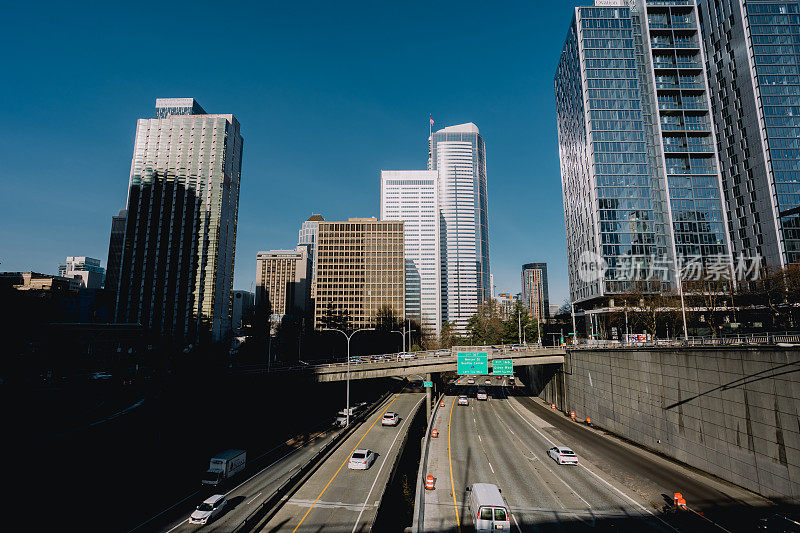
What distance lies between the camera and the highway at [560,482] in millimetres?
22891

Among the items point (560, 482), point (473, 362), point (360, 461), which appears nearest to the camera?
point (560, 482)

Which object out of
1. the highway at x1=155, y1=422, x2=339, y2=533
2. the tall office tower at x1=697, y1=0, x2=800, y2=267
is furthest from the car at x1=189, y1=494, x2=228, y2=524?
the tall office tower at x1=697, y1=0, x2=800, y2=267

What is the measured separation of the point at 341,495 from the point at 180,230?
142009 millimetres

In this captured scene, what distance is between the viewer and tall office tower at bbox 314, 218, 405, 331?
165 metres

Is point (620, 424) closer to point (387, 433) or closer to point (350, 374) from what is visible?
point (387, 433)

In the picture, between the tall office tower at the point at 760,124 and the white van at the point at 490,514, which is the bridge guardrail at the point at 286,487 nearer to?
the white van at the point at 490,514

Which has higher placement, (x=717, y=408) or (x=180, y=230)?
(x=180, y=230)

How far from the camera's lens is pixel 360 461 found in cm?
3322

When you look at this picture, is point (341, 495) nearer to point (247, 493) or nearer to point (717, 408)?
point (247, 493)

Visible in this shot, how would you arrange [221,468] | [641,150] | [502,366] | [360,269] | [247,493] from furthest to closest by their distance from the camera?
1. [360,269]
2. [641,150]
3. [502,366]
4. [221,468]
5. [247,493]

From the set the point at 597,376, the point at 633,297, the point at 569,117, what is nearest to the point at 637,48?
the point at 569,117

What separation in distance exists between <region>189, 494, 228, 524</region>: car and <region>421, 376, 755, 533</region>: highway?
1249 centimetres

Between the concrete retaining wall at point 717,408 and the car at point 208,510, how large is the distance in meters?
33.5

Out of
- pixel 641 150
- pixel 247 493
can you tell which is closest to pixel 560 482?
pixel 247 493
